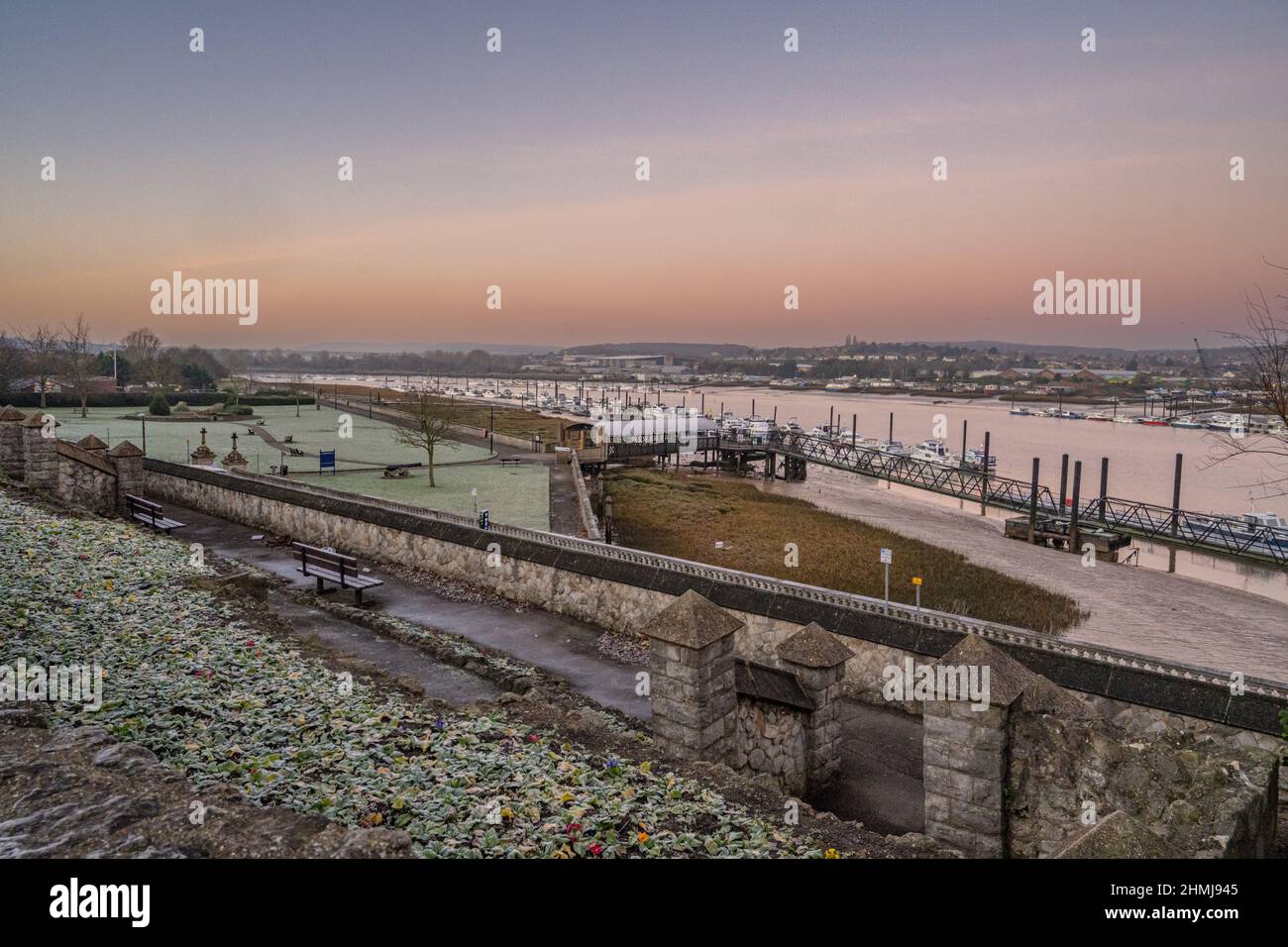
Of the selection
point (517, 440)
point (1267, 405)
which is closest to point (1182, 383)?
point (517, 440)

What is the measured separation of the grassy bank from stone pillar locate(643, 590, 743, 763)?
17547 mm

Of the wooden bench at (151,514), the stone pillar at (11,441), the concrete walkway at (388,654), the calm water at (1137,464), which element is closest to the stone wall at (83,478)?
the wooden bench at (151,514)

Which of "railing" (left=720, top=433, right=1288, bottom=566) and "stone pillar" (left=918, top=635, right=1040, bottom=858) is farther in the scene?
"railing" (left=720, top=433, right=1288, bottom=566)

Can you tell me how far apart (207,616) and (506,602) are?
5.45 metres

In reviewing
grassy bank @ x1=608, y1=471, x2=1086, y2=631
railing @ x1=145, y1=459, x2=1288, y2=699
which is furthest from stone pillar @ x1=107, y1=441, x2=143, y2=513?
grassy bank @ x1=608, y1=471, x2=1086, y2=631

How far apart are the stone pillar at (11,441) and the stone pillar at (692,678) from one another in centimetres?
2254

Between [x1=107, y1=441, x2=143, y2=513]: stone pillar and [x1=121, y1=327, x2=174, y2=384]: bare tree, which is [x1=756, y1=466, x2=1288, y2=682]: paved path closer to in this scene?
[x1=107, y1=441, x2=143, y2=513]: stone pillar

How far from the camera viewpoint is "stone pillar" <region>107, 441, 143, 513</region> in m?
22.2

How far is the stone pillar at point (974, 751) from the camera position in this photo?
709cm

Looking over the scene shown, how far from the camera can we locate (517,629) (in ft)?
45.7

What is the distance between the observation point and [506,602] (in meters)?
15.4

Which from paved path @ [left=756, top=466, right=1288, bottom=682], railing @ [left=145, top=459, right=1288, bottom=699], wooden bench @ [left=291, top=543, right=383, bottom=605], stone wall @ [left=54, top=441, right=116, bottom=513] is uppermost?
stone wall @ [left=54, top=441, right=116, bottom=513]

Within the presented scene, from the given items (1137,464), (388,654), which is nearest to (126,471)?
(388,654)
